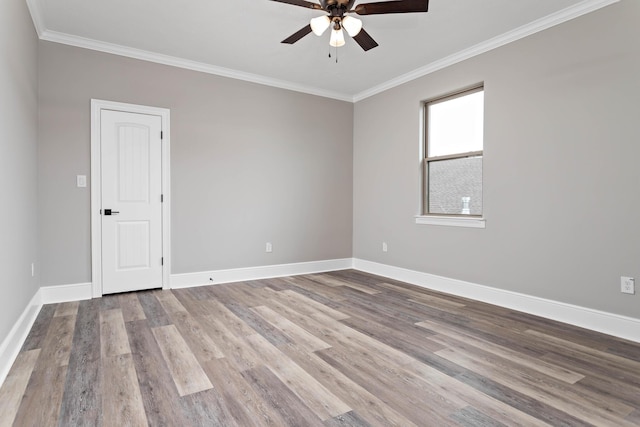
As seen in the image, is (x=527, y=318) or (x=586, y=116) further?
(x=527, y=318)

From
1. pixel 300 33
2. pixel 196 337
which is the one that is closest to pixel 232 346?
pixel 196 337

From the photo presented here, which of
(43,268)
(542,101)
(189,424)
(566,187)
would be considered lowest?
(189,424)

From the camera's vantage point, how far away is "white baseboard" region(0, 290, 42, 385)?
2.12m

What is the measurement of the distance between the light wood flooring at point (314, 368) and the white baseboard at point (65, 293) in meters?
0.19

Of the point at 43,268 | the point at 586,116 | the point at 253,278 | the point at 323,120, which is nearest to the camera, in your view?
the point at 586,116

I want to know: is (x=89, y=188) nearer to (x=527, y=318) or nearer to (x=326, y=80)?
(x=326, y=80)

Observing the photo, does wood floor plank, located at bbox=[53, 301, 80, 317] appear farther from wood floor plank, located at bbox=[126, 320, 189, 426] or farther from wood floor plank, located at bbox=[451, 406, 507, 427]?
wood floor plank, located at bbox=[451, 406, 507, 427]

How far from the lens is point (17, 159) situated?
8.61 feet

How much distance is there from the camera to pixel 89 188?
3.81 metres

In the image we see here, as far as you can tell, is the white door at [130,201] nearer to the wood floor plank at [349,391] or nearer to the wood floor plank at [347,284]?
the wood floor plank at [347,284]

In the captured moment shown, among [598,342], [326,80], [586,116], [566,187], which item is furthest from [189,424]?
[326,80]

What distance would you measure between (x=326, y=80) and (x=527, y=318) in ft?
12.2

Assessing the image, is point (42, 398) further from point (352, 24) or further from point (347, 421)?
point (352, 24)

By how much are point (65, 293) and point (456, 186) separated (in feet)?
14.5
